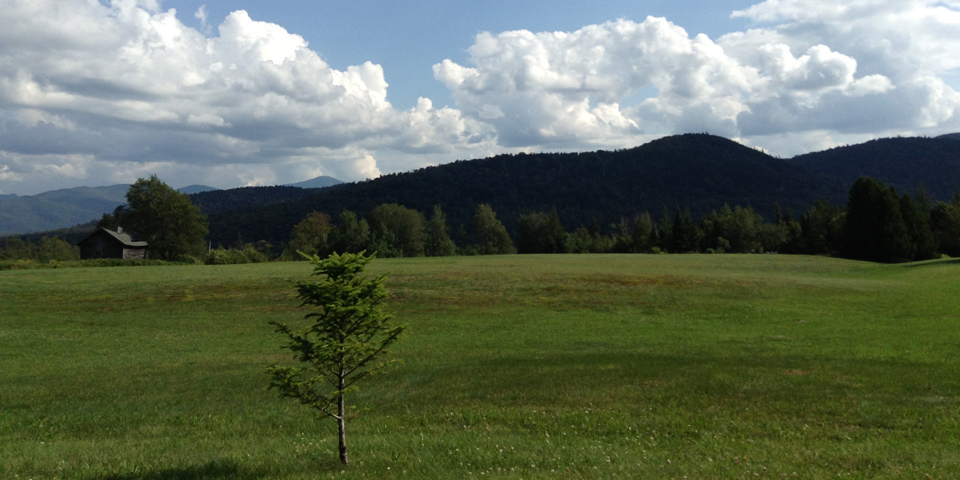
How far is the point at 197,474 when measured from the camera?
7.85 meters

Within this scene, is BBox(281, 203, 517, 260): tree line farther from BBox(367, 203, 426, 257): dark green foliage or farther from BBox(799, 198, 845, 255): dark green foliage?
BBox(799, 198, 845, 255): dark green foliage

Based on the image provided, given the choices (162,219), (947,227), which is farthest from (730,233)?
(162,219)

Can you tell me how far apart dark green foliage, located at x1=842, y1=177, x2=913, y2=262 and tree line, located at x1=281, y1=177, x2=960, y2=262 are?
121 millimetres

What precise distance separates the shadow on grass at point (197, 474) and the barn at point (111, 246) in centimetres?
8794

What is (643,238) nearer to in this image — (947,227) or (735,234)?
(735,234)

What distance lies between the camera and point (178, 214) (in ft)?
269

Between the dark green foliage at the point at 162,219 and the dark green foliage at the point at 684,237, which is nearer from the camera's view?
the dark green foliage at the point at 162,219

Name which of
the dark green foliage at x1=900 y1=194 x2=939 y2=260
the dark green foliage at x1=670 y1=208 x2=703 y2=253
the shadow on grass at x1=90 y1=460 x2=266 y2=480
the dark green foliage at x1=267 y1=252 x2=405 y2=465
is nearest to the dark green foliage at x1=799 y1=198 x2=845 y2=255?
the dark green foliage at x1=900 y1=194 x2=939 y2=260

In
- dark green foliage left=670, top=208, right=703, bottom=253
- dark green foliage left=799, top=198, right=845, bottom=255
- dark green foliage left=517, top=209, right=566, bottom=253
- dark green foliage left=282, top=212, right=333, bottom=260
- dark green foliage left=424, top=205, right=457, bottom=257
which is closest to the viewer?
dark green foliage left=799, top=198, right=845, bottom=255

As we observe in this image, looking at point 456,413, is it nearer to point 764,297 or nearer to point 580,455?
point 580,455

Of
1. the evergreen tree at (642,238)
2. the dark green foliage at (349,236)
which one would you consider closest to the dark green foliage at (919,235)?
the evergreen tree at (642,238)

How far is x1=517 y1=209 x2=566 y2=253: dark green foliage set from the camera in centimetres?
12644

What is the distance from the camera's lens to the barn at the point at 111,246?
8319cm

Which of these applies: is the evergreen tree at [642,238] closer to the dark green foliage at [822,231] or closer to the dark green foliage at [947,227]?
the dark green foliage at [822,231]
